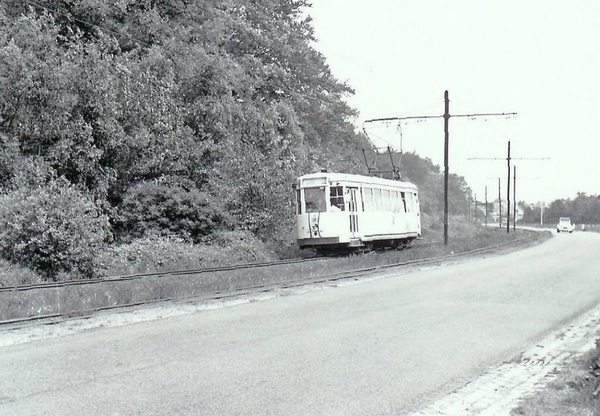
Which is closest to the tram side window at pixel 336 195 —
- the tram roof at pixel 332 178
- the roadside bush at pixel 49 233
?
the tram roof at pixel 332 178

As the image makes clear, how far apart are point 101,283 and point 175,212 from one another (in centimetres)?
945

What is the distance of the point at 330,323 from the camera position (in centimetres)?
1095

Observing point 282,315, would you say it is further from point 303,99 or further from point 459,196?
point 459,196

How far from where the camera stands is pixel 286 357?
824 cm

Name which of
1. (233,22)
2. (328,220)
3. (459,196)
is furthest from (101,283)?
(459,196)

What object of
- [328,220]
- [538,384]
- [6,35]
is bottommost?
[538,384]

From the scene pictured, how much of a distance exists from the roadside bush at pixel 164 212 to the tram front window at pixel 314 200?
4.06 metres

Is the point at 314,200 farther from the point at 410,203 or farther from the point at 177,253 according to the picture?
the point at 410,203

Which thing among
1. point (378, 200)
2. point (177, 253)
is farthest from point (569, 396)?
point (378, 200)

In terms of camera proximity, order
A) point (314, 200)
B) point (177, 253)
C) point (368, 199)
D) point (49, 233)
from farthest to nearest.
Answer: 1. point (368, 199)
2. point (314, 200)
3. point (177, 253)
4. point (49, 233)

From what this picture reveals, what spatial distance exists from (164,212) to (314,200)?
606 centimetres

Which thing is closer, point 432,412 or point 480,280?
point 432,412

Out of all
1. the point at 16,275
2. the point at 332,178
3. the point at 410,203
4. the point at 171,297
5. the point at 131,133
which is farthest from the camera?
the point at 410,203

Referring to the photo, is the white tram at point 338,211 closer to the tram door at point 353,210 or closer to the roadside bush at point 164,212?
the tram door at point 353,210
